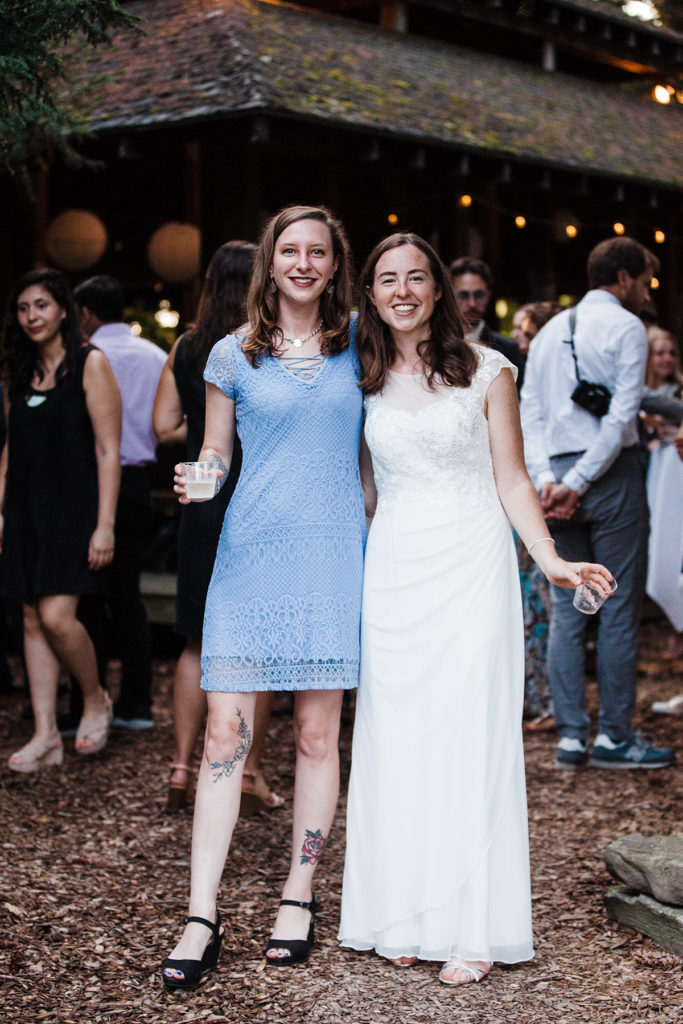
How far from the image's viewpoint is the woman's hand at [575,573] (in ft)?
9.75

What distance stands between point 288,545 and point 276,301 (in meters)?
0.71

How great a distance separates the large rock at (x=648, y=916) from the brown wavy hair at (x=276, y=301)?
6.07ft

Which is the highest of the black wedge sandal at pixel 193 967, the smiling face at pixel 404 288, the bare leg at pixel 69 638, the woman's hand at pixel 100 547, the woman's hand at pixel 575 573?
the smiling face at pixel 404 288

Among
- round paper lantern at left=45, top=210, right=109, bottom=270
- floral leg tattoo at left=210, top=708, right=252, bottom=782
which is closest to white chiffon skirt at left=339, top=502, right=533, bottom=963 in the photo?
floral leg tattoo at left=210, top=708, right=252, bottom=782

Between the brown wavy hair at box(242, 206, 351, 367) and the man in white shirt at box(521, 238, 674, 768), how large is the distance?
79.3 inches

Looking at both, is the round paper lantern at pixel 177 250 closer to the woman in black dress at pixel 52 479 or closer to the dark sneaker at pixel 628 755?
the woman in black dress at pixel 52 479

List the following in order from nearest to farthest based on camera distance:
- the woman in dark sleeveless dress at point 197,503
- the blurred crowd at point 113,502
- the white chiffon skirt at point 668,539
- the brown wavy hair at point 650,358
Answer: the woman in dark sleeveless dress at point 197,503
the blurred crowd at point 113,502
the white chiffon skirt at point 668,539
the brown wavy hair at point 650,358

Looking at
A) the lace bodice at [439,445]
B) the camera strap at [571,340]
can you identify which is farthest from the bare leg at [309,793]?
the camera strap at [571,340]

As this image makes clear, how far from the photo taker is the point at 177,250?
32.9ft

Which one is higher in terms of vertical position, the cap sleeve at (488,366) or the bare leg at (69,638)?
the cap sleeve at (488,366)

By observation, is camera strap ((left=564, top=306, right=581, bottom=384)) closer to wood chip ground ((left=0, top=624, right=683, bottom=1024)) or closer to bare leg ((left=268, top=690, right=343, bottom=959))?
wood chip ground ((left=0, top=624, right=683, bottom=1024))

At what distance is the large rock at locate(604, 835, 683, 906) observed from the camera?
3.38m

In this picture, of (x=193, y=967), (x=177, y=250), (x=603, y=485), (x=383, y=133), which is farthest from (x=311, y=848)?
(x=177, y=250)

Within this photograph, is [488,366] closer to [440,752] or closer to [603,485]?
[440,752]
